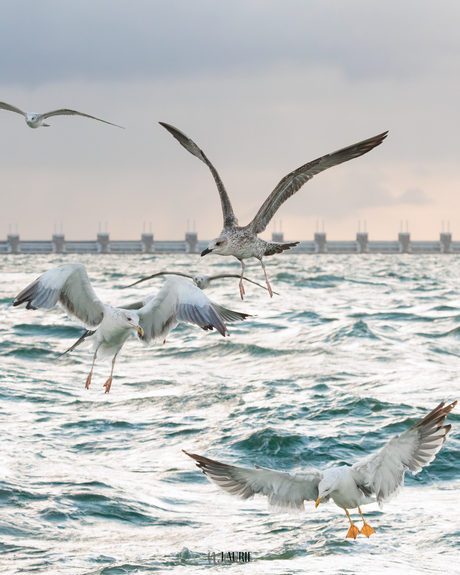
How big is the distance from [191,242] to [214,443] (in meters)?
118

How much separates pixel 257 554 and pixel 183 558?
84 centimetres

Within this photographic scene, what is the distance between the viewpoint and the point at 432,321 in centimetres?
2752

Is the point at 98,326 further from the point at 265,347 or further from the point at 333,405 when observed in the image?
the point at 265,347

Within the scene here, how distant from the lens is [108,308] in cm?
912

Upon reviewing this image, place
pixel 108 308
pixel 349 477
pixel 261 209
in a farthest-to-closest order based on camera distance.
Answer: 1. pixel 108 308
2. pixel 261 209
3. pixel 349 477

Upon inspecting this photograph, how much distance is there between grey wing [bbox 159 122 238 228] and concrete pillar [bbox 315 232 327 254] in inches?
4837

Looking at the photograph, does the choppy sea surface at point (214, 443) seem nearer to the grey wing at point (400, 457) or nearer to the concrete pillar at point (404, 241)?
the grey wing at point (400, 457)

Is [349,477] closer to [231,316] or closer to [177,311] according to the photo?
[177,311]

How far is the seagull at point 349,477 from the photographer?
7.50 m

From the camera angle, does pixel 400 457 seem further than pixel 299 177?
No

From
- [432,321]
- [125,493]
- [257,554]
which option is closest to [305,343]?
[432,321]

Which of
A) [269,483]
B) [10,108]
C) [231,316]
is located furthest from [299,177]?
[10,108]

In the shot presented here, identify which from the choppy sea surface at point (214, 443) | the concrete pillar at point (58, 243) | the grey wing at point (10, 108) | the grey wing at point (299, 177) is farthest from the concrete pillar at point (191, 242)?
the grey wing at point (299, 177)

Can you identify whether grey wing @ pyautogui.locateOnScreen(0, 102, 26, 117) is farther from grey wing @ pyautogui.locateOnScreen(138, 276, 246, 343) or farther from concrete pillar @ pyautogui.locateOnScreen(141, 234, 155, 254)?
concrete pillar @ pyautogui.locateOnScreen(141, 234, 155, 254)
